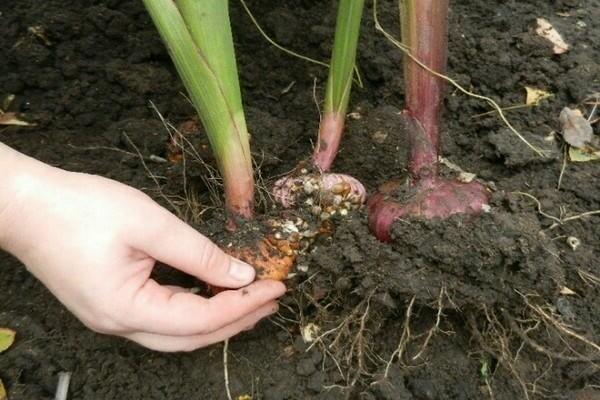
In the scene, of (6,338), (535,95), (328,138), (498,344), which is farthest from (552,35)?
(6,338)

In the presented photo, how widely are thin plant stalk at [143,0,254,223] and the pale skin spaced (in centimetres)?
17

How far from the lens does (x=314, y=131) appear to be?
1.16m

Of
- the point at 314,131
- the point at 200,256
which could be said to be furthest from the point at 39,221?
the point at 314,131

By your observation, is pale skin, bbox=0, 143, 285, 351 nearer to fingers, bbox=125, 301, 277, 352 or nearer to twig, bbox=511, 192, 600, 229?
fingers, bbox=125, 301, 277, 352

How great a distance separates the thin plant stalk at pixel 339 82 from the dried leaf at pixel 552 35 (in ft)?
1.69

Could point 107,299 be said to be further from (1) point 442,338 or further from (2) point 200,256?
(1) point 442,338

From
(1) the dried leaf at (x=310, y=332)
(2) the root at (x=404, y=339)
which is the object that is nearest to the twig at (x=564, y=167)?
(2) the root at (x=404, y=339)

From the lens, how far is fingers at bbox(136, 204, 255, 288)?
771 millimetres

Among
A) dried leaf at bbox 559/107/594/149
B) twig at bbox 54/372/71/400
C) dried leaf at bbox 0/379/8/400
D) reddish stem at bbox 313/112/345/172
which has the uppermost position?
reddish stem at bbox 313/112/345/172

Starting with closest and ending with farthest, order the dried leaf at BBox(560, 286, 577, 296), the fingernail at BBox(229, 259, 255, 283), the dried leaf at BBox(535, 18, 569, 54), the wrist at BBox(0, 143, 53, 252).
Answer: the wrist at BBox(0, 143, 53, 252), the fingernail at BBox(229, 259, 255, 283), the dried leaf at BBox(560, 286, 577, 296), the dried leaf at BBox(535, 18, 569, 54)

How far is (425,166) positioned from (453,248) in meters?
0.16

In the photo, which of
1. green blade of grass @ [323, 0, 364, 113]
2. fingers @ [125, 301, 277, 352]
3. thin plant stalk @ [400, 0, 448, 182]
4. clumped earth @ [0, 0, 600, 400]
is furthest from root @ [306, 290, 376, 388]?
green blade of grass @ [323, 0, 364, 113]

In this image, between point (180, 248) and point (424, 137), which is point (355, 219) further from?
point (180, 248)

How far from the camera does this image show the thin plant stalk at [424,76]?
0.91 meters
